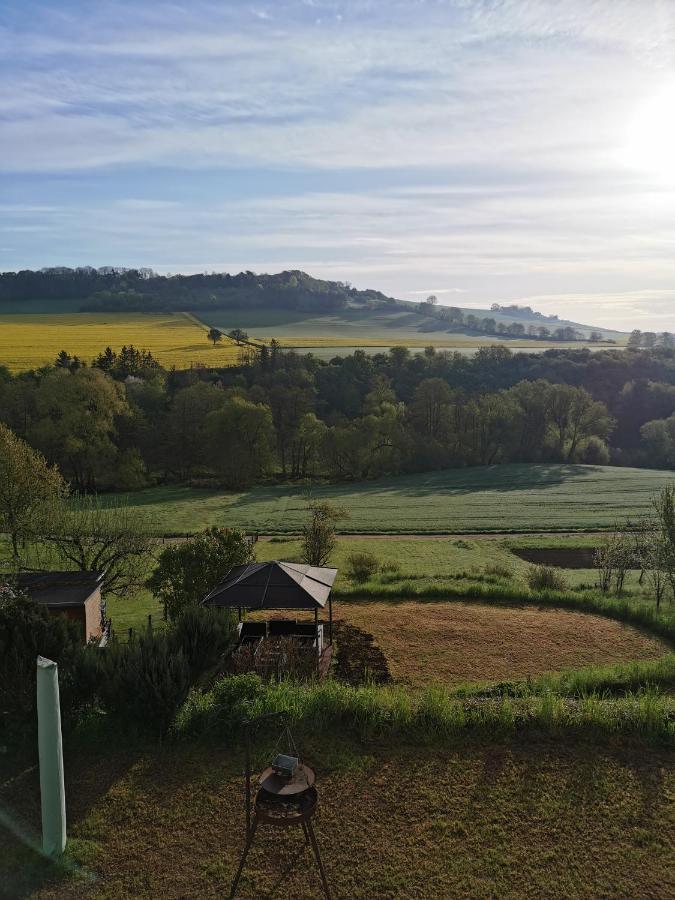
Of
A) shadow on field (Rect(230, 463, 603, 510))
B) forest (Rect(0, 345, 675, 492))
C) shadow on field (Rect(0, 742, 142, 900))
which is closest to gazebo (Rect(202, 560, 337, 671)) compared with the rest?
shadow on field (Rect(0, 742, 142, 900))

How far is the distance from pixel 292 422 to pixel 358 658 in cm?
5624

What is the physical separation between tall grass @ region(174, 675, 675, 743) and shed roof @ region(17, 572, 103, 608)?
7078 millimetres

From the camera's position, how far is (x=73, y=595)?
16.6m

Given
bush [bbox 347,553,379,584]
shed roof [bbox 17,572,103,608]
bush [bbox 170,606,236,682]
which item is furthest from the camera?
bush [bbox 347,553,379,584]

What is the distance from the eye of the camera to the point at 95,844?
7.73 metres

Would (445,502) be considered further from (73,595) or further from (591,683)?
(591,683)

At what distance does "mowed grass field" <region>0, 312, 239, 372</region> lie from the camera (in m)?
75.0

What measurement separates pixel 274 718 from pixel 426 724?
2.48 metres

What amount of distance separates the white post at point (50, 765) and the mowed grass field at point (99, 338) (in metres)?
68.1

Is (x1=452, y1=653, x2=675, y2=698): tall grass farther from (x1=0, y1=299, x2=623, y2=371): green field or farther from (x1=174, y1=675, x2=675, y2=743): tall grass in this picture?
(x1=0, y1=299, x2=623, y2=371): green field

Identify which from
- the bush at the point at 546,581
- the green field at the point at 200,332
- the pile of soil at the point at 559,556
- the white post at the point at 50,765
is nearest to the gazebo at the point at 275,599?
the white post at the point at 50,765

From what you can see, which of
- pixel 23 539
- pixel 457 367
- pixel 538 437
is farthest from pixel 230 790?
pixel 457 367

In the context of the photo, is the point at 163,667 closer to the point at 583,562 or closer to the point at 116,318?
the point at 583,562

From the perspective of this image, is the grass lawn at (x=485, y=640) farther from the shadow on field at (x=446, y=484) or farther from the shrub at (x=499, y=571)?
the shadow on field at (x=446, y=484)
